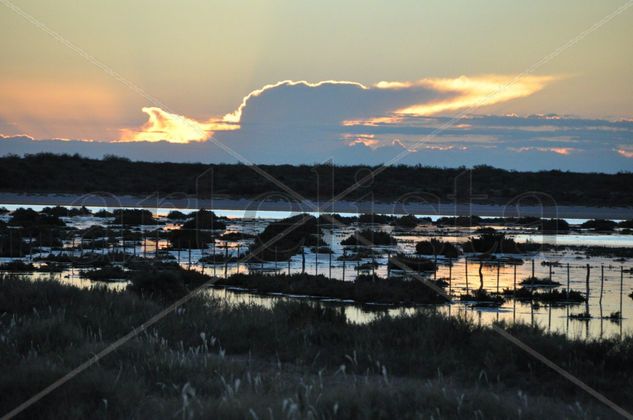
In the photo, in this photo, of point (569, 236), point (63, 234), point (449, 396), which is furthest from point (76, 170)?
point (449, 396)

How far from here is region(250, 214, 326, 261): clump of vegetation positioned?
30.3 m

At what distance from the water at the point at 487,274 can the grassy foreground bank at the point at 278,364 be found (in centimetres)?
183

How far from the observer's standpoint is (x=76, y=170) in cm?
9188

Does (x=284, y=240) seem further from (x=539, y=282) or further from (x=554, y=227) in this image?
(x=554, y=227)

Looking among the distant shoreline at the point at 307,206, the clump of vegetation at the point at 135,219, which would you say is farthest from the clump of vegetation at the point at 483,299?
the distant shoreline at the point at 307,206

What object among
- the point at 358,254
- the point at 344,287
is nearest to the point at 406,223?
the point at 358,254

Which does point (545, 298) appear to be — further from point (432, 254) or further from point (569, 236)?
point (569, 236)

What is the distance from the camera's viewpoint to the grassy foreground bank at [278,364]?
285 inches

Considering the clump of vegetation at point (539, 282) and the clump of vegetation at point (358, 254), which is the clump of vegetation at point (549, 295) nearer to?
the clump of vegetation at point (539, 282)

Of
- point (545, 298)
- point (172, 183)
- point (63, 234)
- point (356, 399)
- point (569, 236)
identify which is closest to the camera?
point (356, 399)

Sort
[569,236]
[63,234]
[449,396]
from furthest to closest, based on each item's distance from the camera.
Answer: [569,236] < [63,234] < [449,396]

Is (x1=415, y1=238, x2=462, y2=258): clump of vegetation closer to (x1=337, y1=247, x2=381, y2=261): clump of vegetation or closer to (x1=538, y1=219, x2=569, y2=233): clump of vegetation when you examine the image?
(x1=337, y1=247, x2=381, y2=261): clump of vegetation

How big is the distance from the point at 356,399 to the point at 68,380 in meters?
3.02

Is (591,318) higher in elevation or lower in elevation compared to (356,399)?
lower
